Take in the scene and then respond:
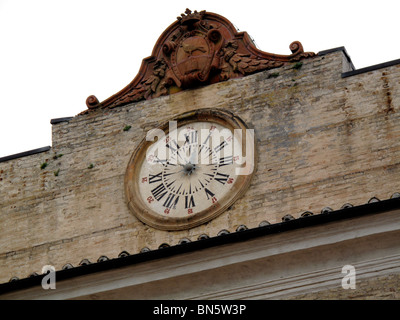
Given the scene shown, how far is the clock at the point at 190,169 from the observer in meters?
22.0

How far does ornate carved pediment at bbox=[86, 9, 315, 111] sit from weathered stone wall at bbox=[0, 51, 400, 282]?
0.51 feet

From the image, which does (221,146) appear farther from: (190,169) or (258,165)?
(258,165)

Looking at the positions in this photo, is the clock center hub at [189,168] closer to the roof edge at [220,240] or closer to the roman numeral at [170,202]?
the roman numeral at [170,202]

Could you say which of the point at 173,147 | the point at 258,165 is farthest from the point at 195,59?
the point at 258,165

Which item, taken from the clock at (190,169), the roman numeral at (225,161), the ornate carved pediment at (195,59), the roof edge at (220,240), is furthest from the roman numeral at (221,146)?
the roof edge at (220,240)

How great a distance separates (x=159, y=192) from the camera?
22.4 meters

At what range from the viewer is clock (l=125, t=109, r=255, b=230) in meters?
22.0

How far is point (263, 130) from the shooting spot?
22.4 meters

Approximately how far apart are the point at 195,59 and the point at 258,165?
7.16 ft

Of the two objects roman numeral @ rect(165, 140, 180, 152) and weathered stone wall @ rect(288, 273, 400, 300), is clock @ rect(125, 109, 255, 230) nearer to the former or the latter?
roman numeral @ rect(165, 140, 180, 152)

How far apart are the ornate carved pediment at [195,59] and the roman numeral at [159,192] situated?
1.64 metres
